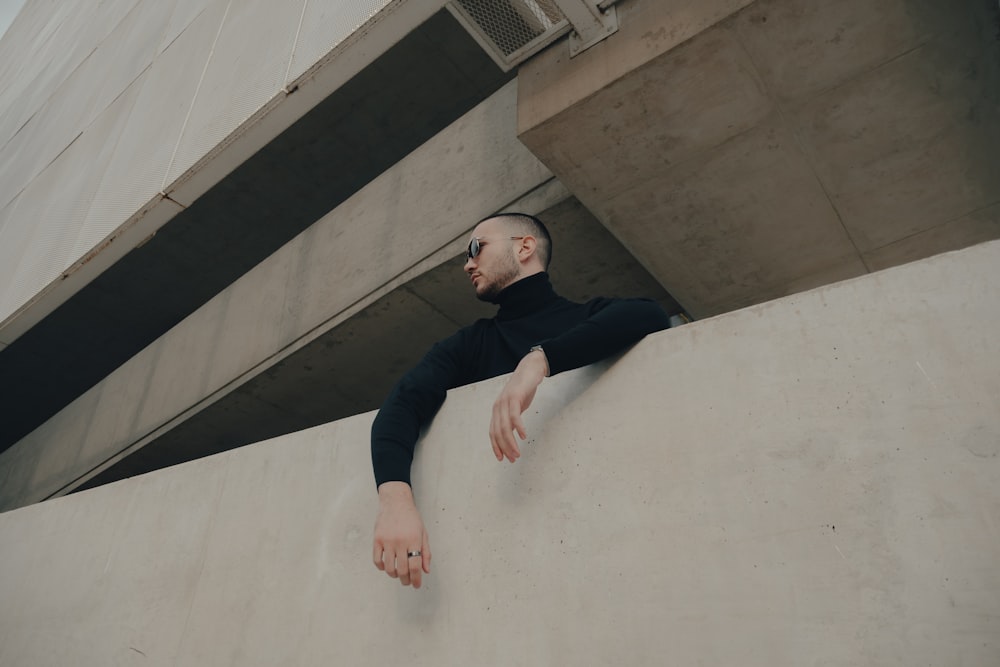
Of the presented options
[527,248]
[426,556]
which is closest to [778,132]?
[527,248]

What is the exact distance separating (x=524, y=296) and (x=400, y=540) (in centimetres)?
99

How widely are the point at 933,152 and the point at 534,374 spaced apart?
2430 mm

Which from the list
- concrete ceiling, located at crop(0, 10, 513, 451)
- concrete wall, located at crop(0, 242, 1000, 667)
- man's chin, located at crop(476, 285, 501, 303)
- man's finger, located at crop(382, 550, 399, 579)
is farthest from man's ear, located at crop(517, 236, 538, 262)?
concrete ceiling, located at crop(0, 10, 513, 451)

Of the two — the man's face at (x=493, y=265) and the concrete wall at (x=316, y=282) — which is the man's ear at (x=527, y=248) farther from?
the concrete wall at (x=316, y=282)

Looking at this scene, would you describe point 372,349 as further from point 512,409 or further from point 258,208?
point 512,409

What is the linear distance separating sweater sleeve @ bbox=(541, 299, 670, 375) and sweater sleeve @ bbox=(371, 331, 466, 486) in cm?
40

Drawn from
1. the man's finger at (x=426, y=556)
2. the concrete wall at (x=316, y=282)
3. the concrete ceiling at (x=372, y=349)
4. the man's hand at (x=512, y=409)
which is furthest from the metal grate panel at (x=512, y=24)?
the man's finger at (x=426, y=556)

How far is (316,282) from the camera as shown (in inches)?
180

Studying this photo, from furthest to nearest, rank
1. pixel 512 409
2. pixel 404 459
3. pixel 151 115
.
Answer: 1. pixel 151 115
2. pixel 404 459
3. pixel 512 409

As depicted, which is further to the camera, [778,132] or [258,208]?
[258,208]

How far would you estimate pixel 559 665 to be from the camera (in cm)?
111

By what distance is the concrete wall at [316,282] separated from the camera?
12.3 feet

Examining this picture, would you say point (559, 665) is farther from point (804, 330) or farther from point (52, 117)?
point (52, 117)

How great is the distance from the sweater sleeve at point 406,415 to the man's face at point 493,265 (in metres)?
0.38
